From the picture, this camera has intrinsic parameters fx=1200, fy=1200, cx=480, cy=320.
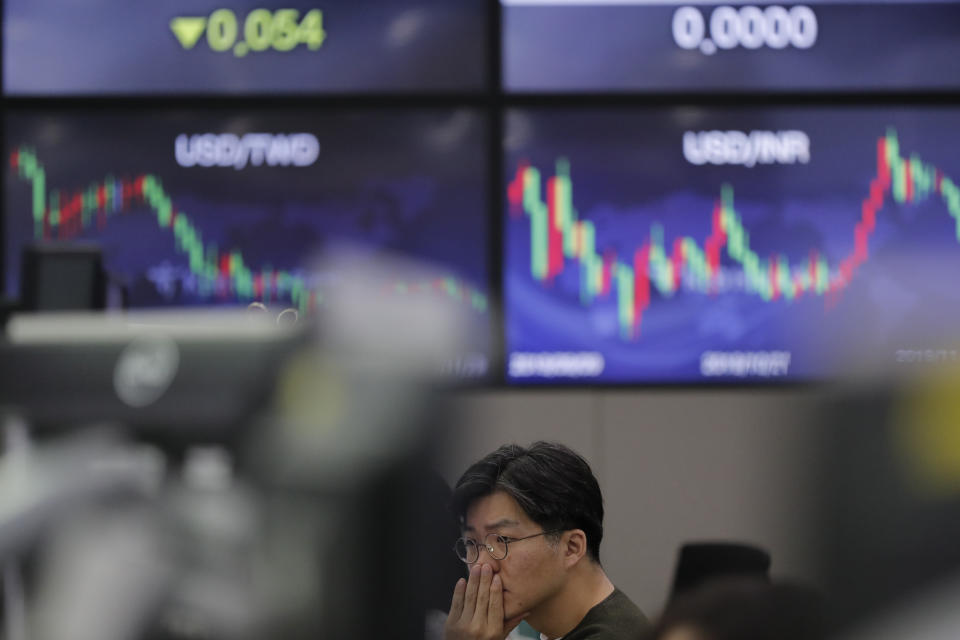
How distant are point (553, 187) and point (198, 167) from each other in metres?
0.89

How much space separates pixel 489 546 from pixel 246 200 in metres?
1.84

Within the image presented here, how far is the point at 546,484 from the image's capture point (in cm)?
134

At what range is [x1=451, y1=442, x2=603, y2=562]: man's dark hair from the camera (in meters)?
1.33

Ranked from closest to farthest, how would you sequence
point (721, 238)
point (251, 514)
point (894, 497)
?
point (894, 497) → point (251, 514) → point (721, 238)

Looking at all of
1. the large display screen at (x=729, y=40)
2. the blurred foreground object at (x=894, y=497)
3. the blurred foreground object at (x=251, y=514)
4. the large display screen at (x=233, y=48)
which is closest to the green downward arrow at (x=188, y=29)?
the large display screen at (x=233, y=48)

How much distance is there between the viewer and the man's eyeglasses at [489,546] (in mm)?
1343

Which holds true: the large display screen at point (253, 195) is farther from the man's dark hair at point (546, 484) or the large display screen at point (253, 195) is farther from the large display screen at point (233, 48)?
the man's dark hair at point (546, 484)

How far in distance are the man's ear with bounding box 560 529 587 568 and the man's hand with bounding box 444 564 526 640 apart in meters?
0.08

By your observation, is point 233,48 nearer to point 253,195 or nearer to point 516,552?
point 253,195

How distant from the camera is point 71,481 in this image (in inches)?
20.8

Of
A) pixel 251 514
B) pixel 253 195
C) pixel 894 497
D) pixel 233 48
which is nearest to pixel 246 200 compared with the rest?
pixel 253 195

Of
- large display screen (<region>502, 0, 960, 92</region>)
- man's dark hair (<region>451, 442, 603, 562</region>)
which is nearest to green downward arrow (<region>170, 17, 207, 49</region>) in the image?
large display screen (<region>502, 0, 960, 92</region>)

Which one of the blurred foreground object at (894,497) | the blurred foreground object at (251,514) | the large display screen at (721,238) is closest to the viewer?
the blurred foreground object at (894,497)

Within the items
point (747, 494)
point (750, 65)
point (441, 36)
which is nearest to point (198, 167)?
point (441, 36)
